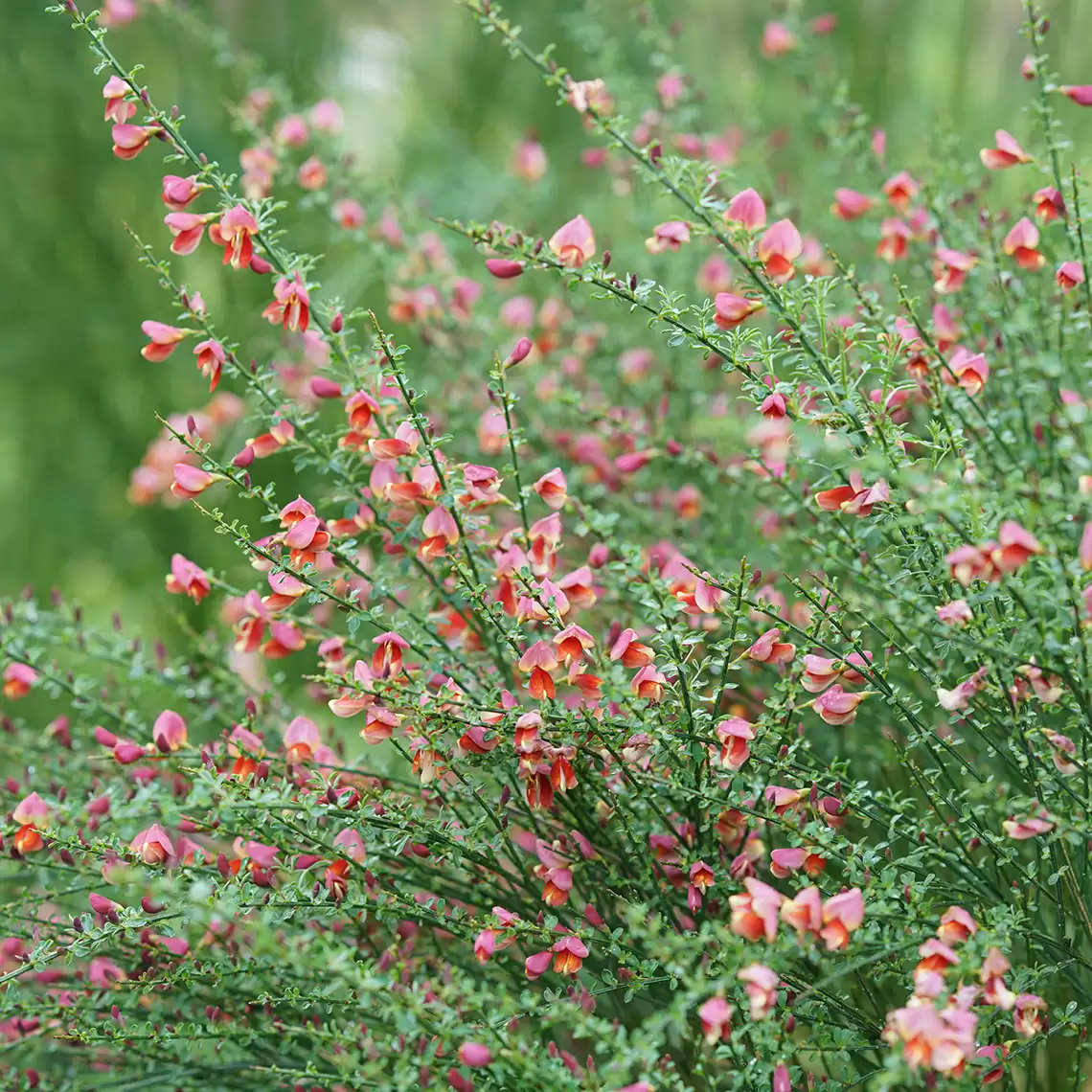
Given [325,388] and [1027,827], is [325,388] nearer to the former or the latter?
[325,388]

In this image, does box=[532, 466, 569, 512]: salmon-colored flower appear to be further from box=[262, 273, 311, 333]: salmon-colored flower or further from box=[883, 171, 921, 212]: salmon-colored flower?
box=[883, 171, 921, 212]: salmon-colored flower

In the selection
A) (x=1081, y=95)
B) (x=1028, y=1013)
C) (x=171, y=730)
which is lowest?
(x=1028, y=1013)

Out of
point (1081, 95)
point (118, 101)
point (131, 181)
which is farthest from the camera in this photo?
point (131, 181)

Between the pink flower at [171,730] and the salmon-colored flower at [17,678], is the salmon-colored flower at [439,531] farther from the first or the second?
the salmon-colored flower at [17,678]

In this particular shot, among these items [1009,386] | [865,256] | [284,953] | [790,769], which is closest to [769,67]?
[865,256]

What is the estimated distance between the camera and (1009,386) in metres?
1.03

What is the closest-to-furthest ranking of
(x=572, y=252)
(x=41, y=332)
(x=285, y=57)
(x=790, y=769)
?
(x=790, y=769) → (x=572, y=252) → (x=41, y=332) → (x=285, y=57)

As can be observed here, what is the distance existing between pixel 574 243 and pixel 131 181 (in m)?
1.94

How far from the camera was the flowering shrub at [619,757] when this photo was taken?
673mm

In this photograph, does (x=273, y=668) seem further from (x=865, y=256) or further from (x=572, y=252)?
(x=572, y=252)

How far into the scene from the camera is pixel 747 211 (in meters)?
0.80

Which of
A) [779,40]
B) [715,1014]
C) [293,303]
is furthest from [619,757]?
[779,40]

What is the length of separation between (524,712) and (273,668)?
53.4 inches

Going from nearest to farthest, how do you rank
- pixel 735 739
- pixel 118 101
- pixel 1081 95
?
pixel 735 739 → pixel 118 101 → pixel 1081 95
